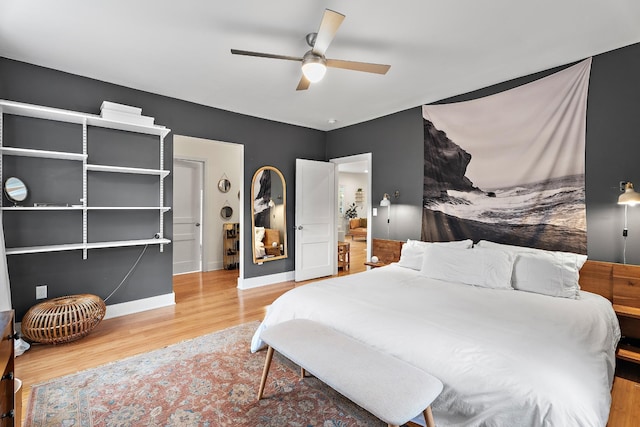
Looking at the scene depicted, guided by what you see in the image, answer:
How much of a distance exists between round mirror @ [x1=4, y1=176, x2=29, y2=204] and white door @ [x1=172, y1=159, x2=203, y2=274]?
2728 millimetres

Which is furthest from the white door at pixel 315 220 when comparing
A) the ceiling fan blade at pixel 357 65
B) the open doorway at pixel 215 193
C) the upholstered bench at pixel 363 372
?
the upholstered bench at pixel 363 372

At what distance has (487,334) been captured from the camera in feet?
5.69

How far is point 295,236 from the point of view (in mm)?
5164

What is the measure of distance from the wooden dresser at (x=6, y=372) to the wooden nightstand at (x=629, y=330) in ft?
11.8

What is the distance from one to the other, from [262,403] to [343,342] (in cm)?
73

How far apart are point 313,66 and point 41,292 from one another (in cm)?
340

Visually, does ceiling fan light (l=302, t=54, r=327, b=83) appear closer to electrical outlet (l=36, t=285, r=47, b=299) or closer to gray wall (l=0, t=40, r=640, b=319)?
gray wall (l=0, t=40, r=640, b=319)

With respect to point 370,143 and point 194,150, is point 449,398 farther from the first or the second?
point 194,150

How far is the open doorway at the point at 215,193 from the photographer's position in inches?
228

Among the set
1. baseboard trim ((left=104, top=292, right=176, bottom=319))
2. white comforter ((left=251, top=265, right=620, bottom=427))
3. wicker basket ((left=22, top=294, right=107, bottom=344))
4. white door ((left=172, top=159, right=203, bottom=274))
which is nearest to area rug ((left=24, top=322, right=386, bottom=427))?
white comforter ((left=251, top=265, right=620, bottom=427))

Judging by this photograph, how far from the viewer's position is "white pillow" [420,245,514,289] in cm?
273

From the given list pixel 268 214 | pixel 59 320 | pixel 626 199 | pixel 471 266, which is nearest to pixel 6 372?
pixel 59 320

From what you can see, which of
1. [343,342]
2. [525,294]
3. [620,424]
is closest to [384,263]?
[525,294]

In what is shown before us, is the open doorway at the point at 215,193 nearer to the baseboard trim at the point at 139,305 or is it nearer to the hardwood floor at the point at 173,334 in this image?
the hardwood floor at the point at 173,334
